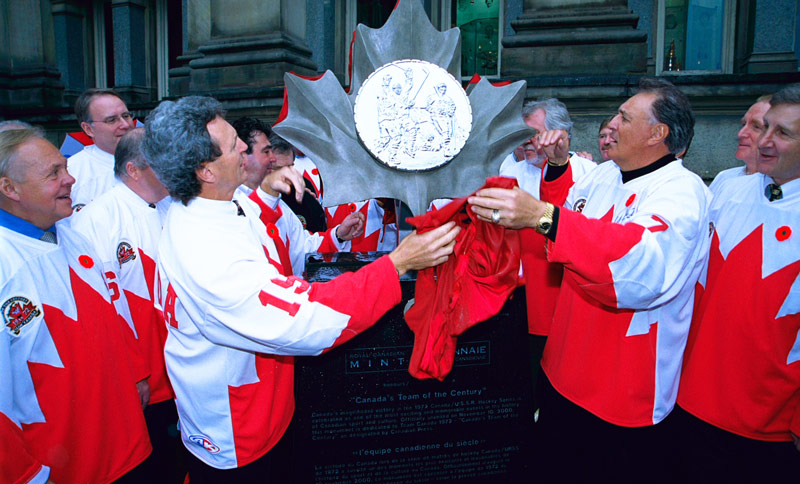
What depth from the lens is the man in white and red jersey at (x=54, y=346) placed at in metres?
1.78

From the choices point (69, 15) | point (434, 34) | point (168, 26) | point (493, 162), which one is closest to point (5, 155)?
point (434, 34)

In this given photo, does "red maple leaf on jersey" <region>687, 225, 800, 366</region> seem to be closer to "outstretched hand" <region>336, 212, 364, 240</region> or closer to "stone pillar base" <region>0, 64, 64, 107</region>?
"outstretched hand" <region>336, 212, 364, 240</region>

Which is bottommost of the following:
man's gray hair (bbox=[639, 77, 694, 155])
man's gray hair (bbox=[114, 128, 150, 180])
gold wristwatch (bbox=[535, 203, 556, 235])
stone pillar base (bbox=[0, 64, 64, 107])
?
gold wristwatch (bbox=[535, 203, 556, 235])

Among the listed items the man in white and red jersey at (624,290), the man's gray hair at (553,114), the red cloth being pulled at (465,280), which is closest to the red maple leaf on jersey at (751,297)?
the man in white and red jersey at (624,290)

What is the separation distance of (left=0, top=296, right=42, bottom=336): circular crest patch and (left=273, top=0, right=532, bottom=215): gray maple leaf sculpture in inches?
42.0

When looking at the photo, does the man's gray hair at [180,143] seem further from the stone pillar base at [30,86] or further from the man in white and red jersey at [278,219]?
the stone pillar base at [30,86]

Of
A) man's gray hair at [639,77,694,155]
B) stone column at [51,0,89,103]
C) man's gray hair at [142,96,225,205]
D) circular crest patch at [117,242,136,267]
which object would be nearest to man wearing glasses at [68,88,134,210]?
circular crest patch at [117,242,136,267]

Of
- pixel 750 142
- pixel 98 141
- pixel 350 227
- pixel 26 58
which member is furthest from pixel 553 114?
pixel 26 58

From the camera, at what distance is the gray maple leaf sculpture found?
78.2 inches

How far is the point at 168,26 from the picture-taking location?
1109 centimetres

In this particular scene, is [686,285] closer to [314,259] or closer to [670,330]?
[670,330]

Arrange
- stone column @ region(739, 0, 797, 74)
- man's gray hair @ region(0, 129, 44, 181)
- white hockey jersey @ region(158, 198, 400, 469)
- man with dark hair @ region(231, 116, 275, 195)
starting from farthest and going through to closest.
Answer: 1. stone column @ region(739, 0, 797, 74)
2. man with dark hair @ region(231, 116, 275, 195)
3. man's gray hair @ region(0, 129, 44, 181)
4. white hockey jersey @ region(158, 198, 400, 469)

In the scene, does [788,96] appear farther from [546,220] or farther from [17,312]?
[17,312]

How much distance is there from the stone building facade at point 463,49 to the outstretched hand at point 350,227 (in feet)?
9.30
